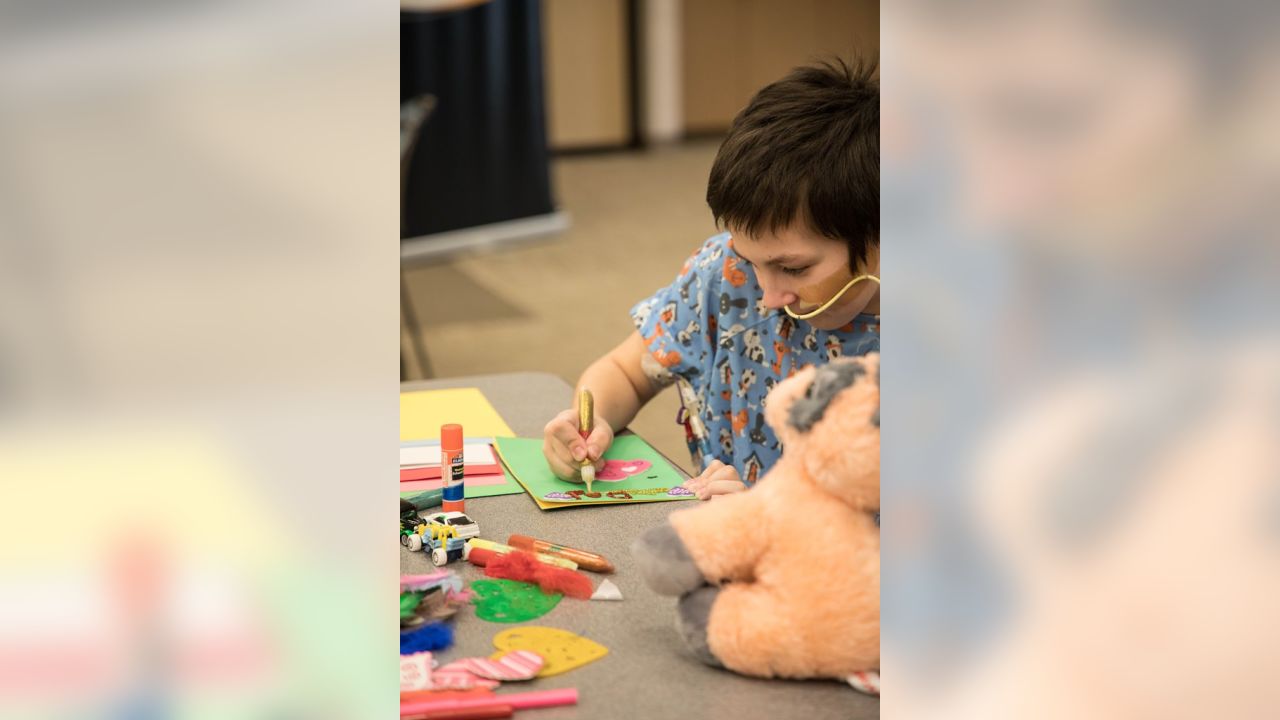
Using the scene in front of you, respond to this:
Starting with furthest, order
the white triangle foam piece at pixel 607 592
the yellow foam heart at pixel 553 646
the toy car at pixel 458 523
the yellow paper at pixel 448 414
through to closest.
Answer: the yellow paper at pixel 448 414 → the toy car at pixel 458 523 → the white triangle foam piece at pixel 607 592 → the yellow foam heart at pixel 553 646

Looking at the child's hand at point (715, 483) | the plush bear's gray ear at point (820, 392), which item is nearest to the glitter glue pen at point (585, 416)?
the child's hand at point (715, 483)

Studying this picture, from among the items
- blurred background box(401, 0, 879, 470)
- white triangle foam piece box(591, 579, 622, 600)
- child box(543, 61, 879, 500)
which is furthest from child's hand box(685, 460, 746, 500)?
blurred background box(401, 0, 879, 470)

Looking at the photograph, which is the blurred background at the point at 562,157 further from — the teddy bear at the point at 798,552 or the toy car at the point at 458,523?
the teddy bear at the point at 798,552

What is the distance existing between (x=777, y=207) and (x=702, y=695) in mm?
508

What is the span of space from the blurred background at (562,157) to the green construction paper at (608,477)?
1.10 metres

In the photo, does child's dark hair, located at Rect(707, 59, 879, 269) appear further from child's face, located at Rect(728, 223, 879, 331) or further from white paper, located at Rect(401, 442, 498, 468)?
white paper, located at Rect(401, 442, 498, 468)

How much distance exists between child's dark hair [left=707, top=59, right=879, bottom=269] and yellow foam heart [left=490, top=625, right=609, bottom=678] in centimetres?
46

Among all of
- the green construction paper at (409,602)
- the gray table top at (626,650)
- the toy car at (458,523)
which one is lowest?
the gray table top at (626,650)

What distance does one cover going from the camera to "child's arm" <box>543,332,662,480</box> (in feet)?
4.28

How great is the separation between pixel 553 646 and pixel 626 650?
5 centimetres

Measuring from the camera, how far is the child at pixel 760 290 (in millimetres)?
1188

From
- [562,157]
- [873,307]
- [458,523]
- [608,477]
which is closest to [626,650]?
[458,523]
